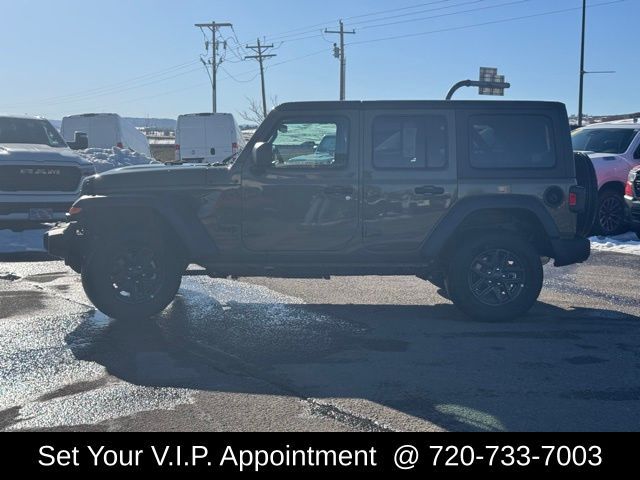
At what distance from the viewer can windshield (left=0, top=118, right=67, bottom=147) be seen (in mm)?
14227

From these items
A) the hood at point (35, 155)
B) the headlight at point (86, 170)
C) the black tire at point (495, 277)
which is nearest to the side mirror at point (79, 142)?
the hood at point (35, 155)

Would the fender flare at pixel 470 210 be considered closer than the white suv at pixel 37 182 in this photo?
Yes

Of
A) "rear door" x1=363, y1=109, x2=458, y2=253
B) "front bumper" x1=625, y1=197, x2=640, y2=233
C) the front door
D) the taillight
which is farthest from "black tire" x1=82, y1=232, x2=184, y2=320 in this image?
"front bumper" x1=625, y1=197, x2=640, y2=233

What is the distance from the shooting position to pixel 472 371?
5797mm

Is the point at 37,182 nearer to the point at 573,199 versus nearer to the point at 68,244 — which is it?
the point at 68,244

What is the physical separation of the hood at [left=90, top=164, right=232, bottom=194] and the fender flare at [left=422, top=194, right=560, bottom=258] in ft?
6.30

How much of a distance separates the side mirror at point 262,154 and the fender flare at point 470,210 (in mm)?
1618

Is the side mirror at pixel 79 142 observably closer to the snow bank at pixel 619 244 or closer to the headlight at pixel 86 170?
the headlight at pixel 86 170

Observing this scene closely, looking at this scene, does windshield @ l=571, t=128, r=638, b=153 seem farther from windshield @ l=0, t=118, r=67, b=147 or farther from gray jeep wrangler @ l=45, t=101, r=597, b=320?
windshield @ l=0, t=118, r=67, b=147

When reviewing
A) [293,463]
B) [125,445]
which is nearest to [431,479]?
[293,463]

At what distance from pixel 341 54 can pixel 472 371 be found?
48.3 m

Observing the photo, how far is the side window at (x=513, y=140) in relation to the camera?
743 cm

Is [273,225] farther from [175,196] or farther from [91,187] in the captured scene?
[91,187]

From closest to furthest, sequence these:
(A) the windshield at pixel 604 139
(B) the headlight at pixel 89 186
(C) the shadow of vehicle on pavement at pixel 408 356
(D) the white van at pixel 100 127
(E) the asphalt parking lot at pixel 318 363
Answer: (E) the asphalt parking lot at pixel 318 363 < (C) the shadow of vehicle on pavement at pixel 408 356 < (B) the headlight at pixel 89 186 < (A) the windshield at pixel 604 139 < (D) the white van at pixel 100 127
